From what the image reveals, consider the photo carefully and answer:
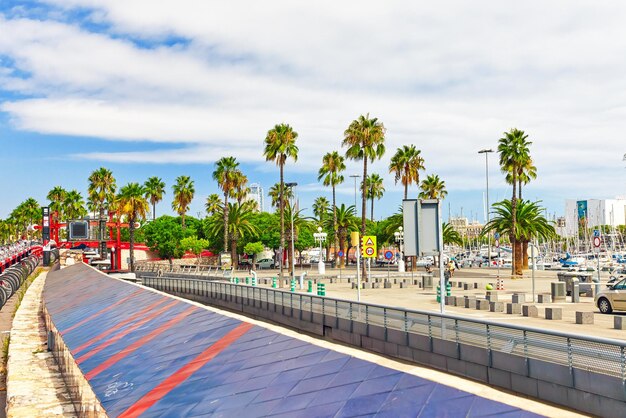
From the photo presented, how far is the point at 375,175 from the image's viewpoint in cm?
11925

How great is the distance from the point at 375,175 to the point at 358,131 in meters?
58.8

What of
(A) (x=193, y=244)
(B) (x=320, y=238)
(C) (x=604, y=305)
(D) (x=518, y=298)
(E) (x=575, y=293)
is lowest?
(D) (x=518, y=298)

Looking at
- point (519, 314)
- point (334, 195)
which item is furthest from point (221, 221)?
point (519, 314)

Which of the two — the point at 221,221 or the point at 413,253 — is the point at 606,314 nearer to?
the point at 413,253

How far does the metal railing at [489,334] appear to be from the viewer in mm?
11391

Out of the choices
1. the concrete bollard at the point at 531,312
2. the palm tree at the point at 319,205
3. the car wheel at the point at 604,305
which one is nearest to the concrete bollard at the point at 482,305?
the concrete bollard at the point at 531,312

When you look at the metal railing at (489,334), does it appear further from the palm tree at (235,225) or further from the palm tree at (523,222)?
the palm tree at (235,225)

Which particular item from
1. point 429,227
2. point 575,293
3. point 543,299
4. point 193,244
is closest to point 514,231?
point 575,293

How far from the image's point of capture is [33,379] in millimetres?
24031

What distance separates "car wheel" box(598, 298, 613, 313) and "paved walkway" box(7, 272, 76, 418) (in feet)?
77.1

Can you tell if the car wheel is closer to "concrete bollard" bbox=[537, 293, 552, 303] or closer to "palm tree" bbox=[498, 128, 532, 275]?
"concrete bollard" bbox=[537, 293, 552, 303]

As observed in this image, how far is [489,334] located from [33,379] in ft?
59.3

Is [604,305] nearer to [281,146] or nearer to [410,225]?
[410,225]

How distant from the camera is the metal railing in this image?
11.4m
